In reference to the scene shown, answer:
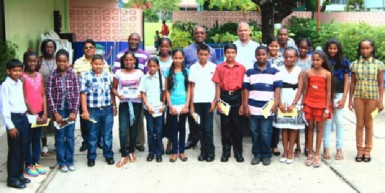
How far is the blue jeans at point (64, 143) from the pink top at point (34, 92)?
266 millimetres

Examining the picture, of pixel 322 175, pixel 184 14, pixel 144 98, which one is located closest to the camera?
pixel 322 175

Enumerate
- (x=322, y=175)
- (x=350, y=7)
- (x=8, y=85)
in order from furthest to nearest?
(x=350, y=7)
(x=322, y=175)
(x=8, y=85)

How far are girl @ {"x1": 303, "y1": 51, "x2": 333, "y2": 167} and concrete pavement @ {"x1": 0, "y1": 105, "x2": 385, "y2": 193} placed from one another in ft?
1.38

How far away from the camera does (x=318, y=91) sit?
18.8 feet

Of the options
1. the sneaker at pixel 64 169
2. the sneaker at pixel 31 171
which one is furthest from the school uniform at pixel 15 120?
the sneaker at pixel 64 169

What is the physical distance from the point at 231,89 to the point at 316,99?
102cm

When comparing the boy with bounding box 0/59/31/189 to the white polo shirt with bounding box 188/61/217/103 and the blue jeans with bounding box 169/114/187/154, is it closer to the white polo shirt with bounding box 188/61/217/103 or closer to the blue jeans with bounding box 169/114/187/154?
the blue jeans with bounding box 169/114/187/154

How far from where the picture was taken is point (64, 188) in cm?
512

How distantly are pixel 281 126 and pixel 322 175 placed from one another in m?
0.77

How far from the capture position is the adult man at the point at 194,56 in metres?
6.28

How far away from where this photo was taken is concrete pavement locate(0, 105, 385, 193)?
510cm

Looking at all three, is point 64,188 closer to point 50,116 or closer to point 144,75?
point 50,116

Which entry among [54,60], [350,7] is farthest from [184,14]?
[54,60]

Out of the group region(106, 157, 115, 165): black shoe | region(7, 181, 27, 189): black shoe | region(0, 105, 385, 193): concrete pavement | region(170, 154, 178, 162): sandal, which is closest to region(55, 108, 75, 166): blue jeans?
region(0, 105, 385, 193): concrete pavement
